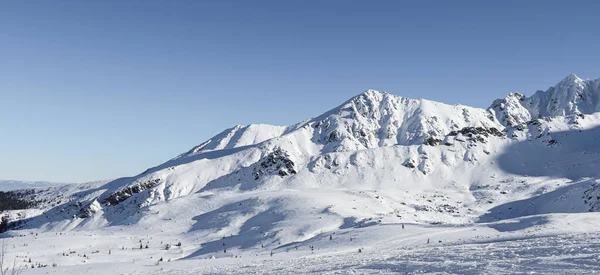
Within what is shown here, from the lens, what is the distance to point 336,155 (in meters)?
106

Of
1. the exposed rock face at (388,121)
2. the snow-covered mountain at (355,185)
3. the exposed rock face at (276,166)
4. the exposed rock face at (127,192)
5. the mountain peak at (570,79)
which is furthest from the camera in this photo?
the mountain peak at (570,79)

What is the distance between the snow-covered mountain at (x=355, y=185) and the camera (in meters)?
62.2

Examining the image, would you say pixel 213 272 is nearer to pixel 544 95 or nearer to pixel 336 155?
pixel 336 155

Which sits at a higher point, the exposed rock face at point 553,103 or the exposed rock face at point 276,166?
the exposed rock face at point 553,103

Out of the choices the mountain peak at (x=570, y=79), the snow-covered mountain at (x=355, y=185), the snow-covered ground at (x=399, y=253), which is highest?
the mountain peak at (x=570, y=79)

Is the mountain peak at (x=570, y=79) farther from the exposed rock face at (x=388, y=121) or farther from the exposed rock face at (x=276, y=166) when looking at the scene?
the exposed rock face at (x=276, y=166)

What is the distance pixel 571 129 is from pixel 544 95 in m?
83.6

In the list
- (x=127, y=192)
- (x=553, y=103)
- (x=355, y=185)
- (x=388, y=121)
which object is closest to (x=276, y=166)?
(x=355, y=185)

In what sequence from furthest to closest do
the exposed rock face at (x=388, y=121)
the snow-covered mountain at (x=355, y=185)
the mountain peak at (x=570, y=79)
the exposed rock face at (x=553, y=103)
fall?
the mountain peak at (x=570, y=79), the exposed rock face at (x=553, y=103), the exposed rock face at (x=388, y=121), the snow-covered mountain at (x=355, y=185)

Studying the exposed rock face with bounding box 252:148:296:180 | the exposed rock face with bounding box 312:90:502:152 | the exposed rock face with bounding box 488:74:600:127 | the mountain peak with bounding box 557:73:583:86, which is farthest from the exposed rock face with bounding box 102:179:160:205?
the mountain peak with bounding box 557:73:583:86

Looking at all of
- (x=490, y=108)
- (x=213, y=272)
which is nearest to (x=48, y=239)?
(x=213, y=272)

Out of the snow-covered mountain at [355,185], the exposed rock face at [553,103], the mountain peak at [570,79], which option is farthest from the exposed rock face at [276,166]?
the mountain peak at [570,79]

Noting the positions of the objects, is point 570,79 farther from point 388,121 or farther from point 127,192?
point 127,192

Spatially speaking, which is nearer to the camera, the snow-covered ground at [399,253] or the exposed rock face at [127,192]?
the snow-covered ground at [399,253]
